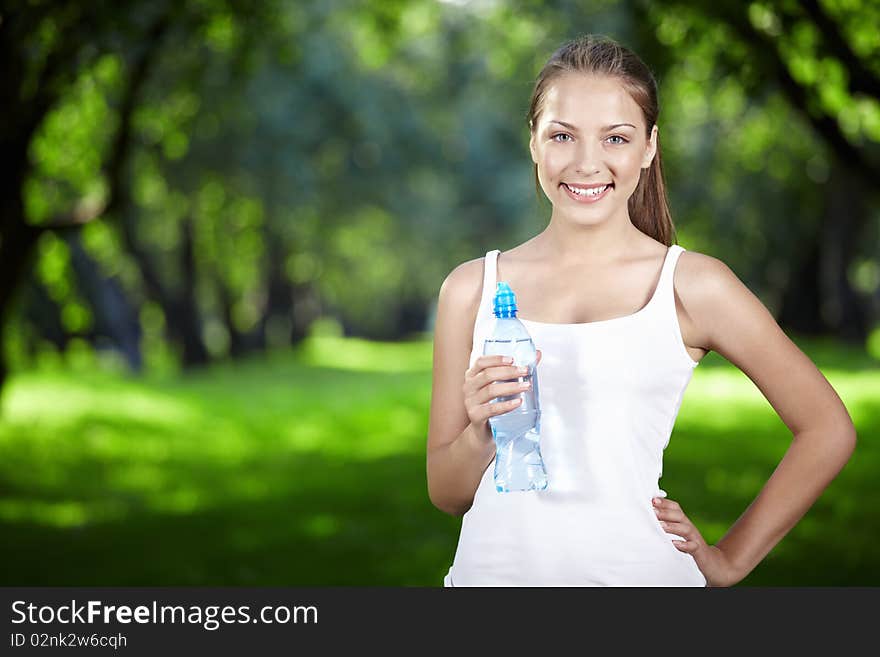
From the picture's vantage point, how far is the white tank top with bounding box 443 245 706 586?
8.80ft

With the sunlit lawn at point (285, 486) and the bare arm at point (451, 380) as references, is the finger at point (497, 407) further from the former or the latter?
the sunlit lawn at point (285, 486)

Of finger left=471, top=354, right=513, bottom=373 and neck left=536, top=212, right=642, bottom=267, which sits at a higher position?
neck left=536, top=212, right=642, bottom=267

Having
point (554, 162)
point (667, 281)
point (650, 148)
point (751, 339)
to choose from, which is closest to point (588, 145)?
point (554, 162)

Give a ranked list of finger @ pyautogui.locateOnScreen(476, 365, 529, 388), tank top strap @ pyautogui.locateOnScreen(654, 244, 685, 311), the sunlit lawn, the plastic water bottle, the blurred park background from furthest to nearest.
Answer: the blurred park background, the sunlit lawn, tank top strap @ pyautogui.locateOnScreen(654, 244, 685, 311), the plastic water bottle, finger @ pyautogui.locateOnScreen(476, 365, 529, 388)

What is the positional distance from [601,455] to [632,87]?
84cm

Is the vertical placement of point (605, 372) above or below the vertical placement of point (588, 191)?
below

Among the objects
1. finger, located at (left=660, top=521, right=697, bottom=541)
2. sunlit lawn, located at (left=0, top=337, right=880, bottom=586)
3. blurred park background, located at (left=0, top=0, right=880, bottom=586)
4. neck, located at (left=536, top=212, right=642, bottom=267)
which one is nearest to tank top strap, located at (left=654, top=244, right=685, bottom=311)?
neck, located at (left=536, top=212, right=642, bottom=267)

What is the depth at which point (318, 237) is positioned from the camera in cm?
3481

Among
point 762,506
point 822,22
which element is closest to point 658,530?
point 762,506

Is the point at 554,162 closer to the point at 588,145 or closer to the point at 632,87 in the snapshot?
the point at 588,145

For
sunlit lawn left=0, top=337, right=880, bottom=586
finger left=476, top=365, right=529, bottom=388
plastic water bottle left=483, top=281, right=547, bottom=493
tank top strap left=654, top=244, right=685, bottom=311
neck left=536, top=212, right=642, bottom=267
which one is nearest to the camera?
finger left=476, top=365, right=529, bottom=388

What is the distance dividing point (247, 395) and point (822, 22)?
20.2 metres

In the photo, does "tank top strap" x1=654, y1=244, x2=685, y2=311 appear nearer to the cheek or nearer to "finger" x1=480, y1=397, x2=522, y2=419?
the cheek

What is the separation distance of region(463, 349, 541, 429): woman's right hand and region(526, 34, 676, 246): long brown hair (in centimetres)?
68
